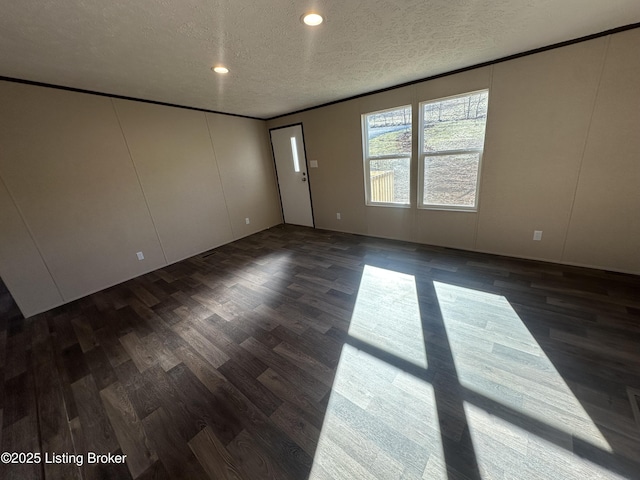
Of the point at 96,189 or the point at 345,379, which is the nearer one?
the point at 345,379

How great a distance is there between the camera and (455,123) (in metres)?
2.99

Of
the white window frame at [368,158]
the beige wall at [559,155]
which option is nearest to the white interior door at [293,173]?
the white window frame at [368,158]

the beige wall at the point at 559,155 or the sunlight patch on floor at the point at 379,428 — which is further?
the beige wall at the point at 559,155

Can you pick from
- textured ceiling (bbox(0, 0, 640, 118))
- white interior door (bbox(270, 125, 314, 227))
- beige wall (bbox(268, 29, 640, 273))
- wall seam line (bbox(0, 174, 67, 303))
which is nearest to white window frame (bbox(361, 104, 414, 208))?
beige wall (bbox(268, 29, 640, 273))

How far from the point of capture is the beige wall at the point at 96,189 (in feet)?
8.10

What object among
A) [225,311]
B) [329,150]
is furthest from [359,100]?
[225,311]

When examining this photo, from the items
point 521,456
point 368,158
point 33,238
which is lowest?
point 521,456

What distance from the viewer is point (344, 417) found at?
1.37 metres

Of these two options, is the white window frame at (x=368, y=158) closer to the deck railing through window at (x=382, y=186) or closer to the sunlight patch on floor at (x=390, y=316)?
the deck railing through window at (x=382, y=186)

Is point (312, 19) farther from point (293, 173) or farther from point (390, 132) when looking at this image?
point (293, 173)

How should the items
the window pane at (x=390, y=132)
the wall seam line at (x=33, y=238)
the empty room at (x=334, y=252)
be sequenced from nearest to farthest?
the empty room at (x=334, y=252), the wall seam line at (x=33, y=238), the window pane at (x=390, y=132)

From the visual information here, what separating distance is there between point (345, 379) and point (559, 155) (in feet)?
10.3

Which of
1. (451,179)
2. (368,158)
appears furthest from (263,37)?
(451,179)

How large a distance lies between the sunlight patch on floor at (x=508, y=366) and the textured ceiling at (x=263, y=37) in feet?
7.65
